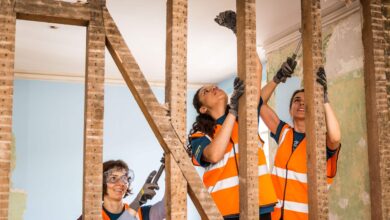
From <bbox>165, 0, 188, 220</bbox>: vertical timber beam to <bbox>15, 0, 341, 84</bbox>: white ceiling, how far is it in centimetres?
152

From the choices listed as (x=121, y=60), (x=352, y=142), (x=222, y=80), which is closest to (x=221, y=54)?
(x=222, y=80)

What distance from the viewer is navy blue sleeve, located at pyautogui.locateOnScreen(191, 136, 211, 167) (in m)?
2.03

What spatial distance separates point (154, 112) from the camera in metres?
1.49

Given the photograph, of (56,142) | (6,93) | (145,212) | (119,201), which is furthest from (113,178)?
(56,142)

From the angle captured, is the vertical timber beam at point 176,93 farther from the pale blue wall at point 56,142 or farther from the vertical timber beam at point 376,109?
the pale blue wall at point 56,142

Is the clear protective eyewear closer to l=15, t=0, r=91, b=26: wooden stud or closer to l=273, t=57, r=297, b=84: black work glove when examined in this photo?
l=273, t=57, r=297, b=84: black work glove

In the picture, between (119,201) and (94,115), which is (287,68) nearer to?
(94,115)

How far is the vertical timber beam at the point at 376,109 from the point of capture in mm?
1794

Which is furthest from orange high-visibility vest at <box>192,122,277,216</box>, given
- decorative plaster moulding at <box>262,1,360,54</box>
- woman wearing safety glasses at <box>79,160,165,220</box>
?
decorative plaster moulding at <box>262,1,360,54</box>

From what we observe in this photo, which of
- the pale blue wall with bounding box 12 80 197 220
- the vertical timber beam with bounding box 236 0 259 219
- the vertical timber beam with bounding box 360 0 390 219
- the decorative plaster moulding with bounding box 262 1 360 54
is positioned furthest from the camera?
the pale blue wall with bounding box 12 80 197 220

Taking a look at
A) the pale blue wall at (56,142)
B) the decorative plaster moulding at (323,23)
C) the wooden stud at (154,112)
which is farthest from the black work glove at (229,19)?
the pale blue wall at (56,142)

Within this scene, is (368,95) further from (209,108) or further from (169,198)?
(169,198)

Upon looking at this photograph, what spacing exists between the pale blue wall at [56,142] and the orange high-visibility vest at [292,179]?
3566 mm

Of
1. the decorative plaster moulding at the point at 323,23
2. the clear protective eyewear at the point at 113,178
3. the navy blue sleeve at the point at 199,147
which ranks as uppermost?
the decorative plaster moulding at the point at 323,23
